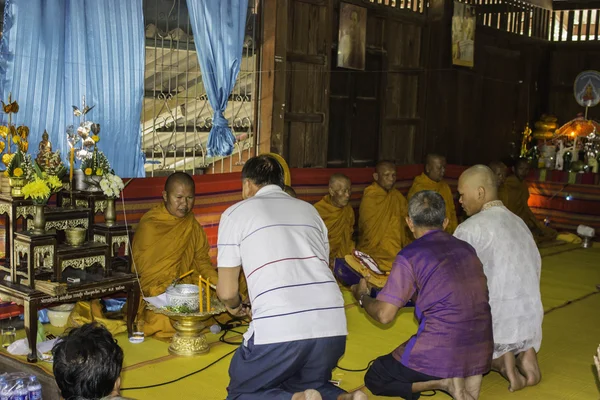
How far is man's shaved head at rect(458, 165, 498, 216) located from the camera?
18.0 feet

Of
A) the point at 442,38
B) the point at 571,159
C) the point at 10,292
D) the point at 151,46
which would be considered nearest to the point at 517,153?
the point at 571,159

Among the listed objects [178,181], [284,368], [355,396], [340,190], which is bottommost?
[355,396]

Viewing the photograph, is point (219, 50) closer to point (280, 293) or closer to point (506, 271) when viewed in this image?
point (506, 271)

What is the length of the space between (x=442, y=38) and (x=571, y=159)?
10.8 ft

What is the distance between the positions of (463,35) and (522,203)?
111 inches

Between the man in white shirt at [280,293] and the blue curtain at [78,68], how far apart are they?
3181mm

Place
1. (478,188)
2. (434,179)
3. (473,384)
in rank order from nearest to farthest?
(473,384), (478,188), (434,179)

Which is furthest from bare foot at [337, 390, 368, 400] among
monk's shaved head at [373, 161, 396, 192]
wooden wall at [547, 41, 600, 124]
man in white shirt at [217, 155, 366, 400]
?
wooden wall at [547, 41, 600, 124]

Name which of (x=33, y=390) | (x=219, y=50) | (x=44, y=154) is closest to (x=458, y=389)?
(x=33, y=390)

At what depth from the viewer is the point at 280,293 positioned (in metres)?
4.04

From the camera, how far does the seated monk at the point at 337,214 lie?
8859mm

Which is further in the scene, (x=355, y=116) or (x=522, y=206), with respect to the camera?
(x=522, y=206)

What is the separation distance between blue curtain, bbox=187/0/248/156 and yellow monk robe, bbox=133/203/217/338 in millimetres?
1987

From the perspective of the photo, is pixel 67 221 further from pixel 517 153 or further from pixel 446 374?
pixel 517 153
